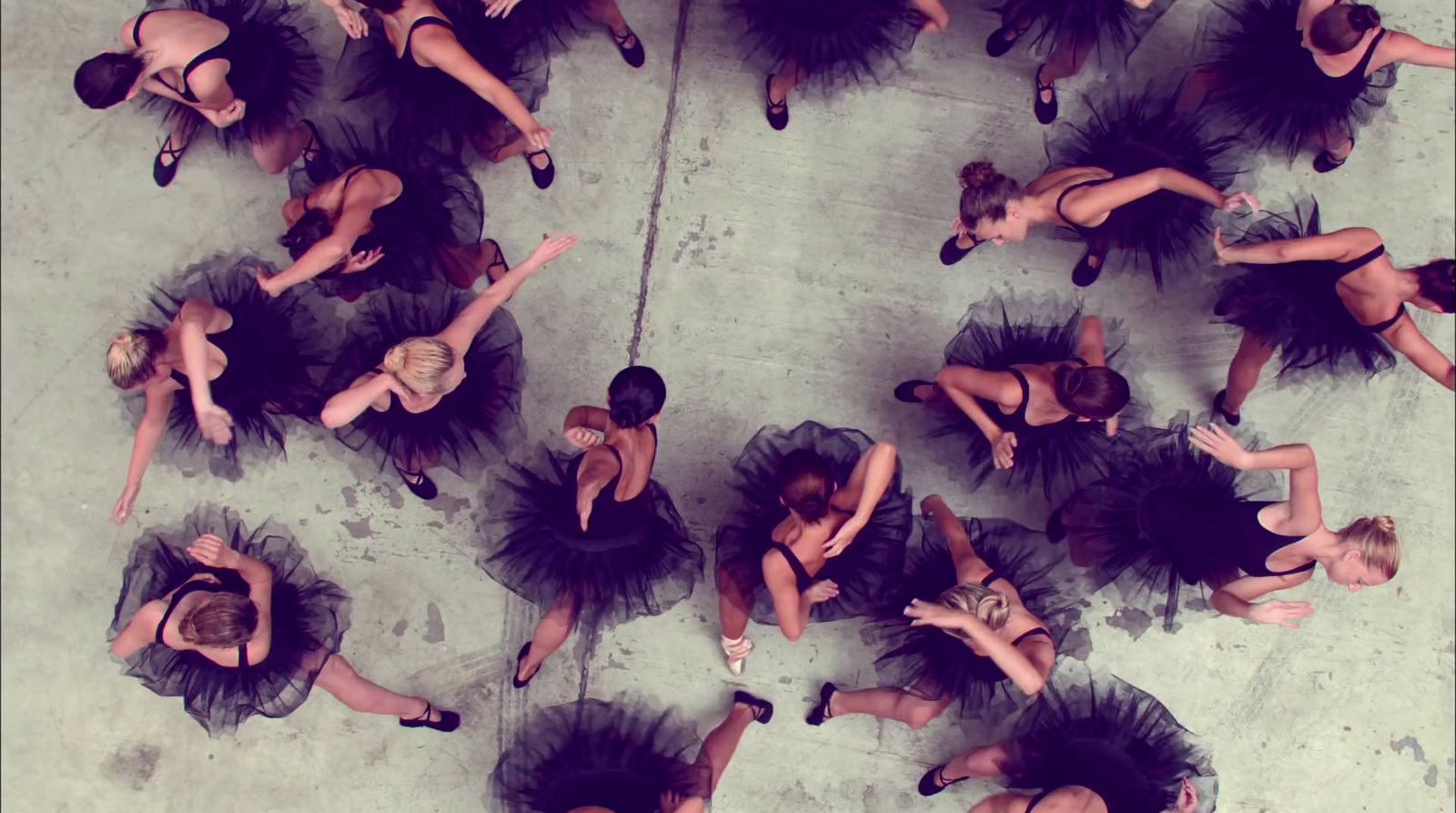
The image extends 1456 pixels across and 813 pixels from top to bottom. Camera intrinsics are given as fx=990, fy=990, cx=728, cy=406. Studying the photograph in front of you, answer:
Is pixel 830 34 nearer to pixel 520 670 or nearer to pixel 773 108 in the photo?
pixel 773 108

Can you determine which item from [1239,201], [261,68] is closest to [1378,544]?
[1239,201]

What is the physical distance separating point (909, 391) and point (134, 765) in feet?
12.8

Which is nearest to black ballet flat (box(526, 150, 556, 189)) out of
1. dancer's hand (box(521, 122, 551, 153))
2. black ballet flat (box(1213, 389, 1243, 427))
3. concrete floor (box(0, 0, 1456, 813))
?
concrete floor (box(0, 0, 1456, 813))

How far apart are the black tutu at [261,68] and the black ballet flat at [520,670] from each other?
2568 mm

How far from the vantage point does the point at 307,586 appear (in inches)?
170

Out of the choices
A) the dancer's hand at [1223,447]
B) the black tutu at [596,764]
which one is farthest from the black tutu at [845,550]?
the dancer's hand at [1223,447]

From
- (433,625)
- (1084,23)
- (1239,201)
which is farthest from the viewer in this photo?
(433,625)

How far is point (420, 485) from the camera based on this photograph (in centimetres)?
443

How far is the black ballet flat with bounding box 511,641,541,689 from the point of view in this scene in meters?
4.42

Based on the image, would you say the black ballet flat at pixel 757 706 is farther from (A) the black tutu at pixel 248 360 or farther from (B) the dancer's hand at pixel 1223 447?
(A) the black tutu at pixel 248 360

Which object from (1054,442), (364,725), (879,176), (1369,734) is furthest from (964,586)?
(364,725)

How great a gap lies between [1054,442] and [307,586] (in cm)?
330

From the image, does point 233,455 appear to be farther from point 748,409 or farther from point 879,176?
point 879,176

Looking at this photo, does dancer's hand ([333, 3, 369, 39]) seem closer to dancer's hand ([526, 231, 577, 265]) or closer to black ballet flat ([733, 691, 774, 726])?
dancer's hand ([526, 231, 577, 265])
